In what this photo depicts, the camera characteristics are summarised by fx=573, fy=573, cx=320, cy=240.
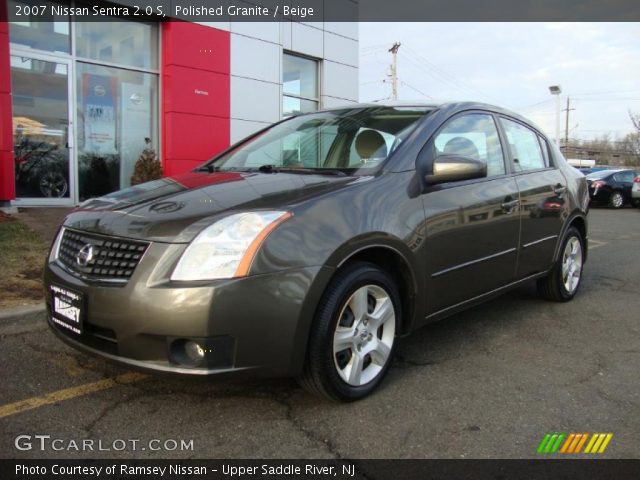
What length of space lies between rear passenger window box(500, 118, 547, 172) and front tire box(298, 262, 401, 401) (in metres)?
1.89

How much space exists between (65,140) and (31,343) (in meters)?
6.48

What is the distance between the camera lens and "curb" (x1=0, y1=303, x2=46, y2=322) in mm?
4020

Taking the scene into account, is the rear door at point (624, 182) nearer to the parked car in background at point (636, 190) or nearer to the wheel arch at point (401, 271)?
the parked car in background at point (636, 190)

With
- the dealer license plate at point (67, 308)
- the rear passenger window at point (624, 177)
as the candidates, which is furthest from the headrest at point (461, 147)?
the rear passenger window at point (624, 177)

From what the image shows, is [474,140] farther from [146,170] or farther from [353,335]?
[146,170]

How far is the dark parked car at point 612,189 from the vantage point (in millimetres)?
18234

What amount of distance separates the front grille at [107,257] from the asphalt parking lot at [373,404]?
62 centimetres

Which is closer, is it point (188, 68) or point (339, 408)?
point (339, 408)

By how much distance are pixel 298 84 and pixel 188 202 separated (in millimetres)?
10332

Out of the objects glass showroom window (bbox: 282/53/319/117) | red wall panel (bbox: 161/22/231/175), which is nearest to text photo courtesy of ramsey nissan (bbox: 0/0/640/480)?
red wall panel (bbox: 161/22/231/175)

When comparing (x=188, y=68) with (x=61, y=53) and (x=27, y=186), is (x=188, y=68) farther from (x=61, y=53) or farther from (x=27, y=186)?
(x=27, y=186)
